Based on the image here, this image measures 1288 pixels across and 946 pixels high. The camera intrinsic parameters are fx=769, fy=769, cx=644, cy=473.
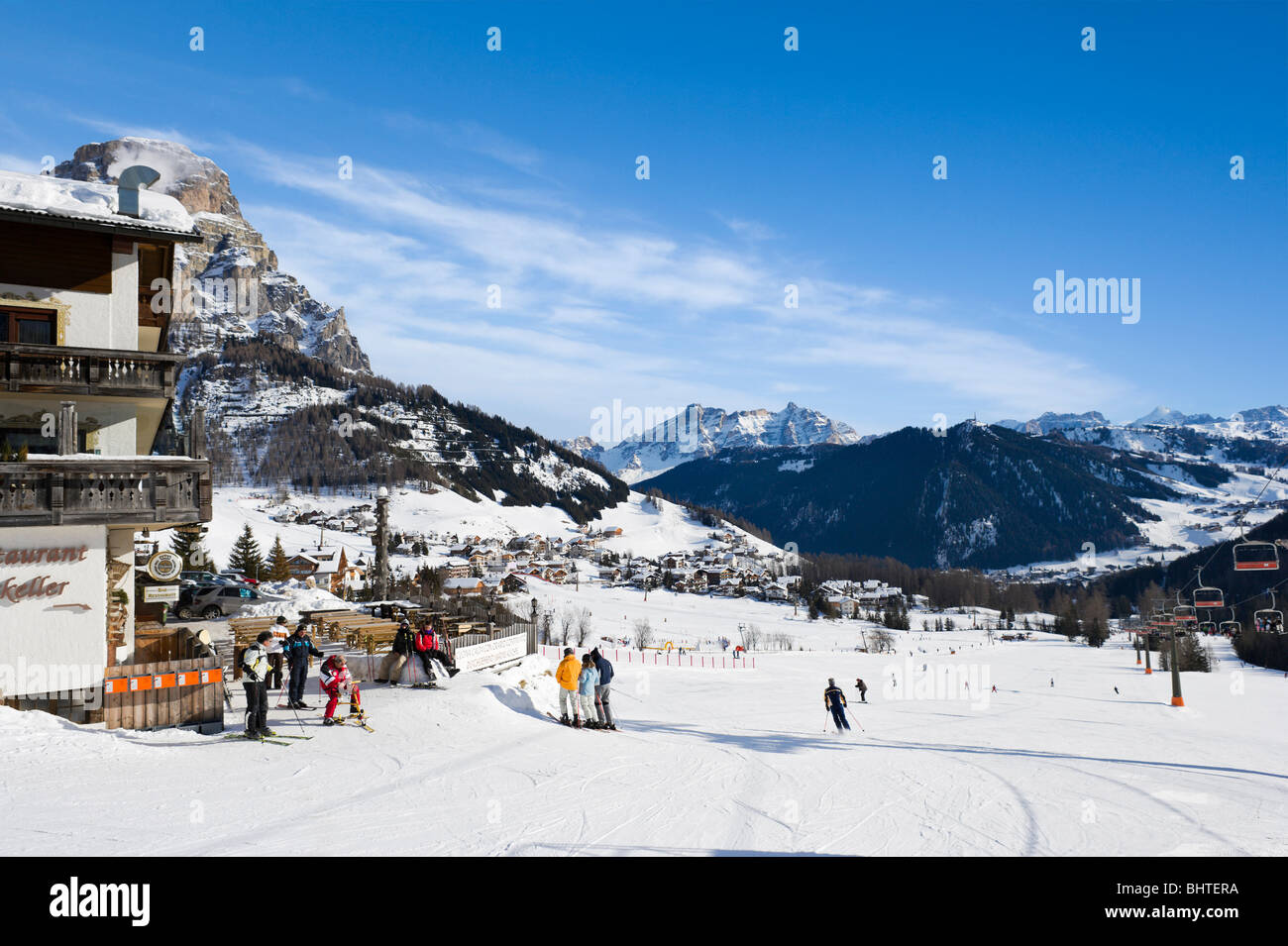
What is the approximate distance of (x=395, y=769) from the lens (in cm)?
1277

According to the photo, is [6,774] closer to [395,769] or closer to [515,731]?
[395,769]

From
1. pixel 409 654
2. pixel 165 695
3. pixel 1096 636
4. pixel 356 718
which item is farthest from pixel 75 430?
pixel 1096 636

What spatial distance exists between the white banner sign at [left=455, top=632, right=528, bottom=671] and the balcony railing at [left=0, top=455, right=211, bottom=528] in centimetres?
865

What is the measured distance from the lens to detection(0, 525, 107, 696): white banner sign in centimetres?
1466

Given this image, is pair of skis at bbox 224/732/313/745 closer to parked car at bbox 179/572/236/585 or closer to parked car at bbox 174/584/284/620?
parked car at bbox 174/584/284/620

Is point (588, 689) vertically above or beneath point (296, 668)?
beneath

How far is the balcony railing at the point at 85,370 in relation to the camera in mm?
16859

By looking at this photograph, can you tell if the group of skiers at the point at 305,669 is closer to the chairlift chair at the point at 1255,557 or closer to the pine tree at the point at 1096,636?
the chairlift chair at the point at 1255,557

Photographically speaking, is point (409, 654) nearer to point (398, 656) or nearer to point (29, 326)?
point (398, 656)

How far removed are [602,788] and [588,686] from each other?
23.3 ft

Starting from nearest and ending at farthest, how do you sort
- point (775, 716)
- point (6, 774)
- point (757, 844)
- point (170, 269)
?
point (757, 844), point (6, 774), point (170, 269), point (775, 716)

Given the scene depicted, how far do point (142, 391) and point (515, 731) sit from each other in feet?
38.7

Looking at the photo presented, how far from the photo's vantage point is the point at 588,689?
63.6ft
